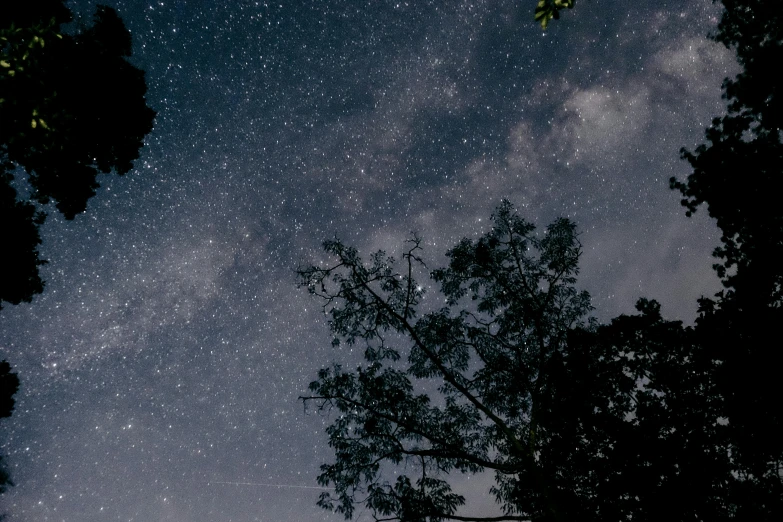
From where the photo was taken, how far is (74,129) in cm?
829

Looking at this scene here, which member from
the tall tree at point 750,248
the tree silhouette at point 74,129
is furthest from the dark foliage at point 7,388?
the tall tree at point 750,248

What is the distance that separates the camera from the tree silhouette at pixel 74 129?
752cm

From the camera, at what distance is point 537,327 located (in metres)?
13.1

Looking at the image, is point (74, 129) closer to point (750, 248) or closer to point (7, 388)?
point (7, 388)

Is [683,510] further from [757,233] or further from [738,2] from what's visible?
[738,2]

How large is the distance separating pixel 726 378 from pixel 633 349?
2006 millimetres

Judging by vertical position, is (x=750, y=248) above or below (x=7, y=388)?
above

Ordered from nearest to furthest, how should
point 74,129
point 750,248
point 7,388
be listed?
1. point 7,388
2. point 74,129
3. point 750,248

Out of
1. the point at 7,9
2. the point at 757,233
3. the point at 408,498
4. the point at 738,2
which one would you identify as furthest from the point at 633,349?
the point at 7,9

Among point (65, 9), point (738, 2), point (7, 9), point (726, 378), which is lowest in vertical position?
point (726, 378)

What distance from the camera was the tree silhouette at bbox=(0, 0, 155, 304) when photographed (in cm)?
752

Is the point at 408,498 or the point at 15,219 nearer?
the point at 15,219

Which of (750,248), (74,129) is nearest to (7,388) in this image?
(74,129)

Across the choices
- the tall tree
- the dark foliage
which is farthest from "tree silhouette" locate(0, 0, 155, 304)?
the tall tree
